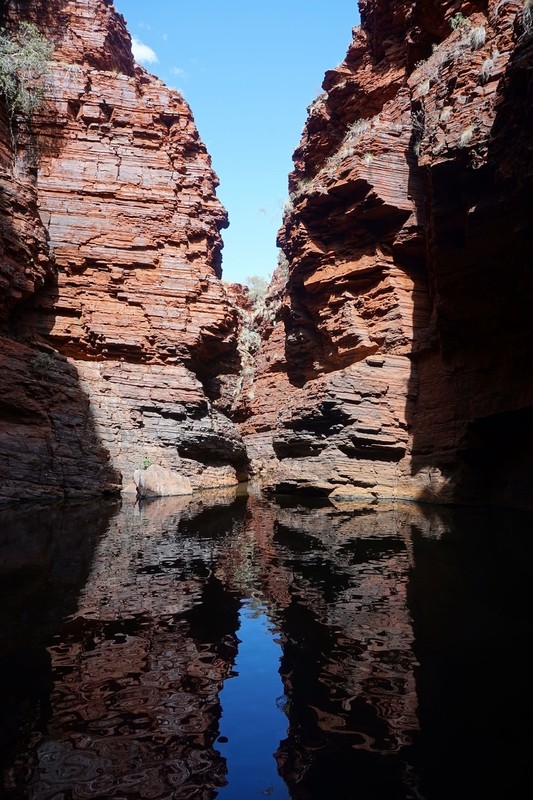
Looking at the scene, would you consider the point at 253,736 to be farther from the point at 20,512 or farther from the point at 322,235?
the point at 322,235

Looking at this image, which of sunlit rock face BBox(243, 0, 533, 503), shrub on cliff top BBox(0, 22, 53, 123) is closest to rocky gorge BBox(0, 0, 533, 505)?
sunlit rock face BBox(243, 0, 533, 503)

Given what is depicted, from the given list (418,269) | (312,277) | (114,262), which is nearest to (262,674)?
(418,269)

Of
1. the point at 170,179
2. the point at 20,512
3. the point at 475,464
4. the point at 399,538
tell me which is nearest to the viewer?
the point at 399,538

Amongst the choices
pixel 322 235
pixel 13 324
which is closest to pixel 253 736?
pixel 13 324

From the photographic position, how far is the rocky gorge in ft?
42.1

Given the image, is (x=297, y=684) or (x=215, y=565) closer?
(x=297, y=684)

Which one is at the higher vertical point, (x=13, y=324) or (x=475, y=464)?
(x=13, y=324)

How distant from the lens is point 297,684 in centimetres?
314

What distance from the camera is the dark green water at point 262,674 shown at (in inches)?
86.1

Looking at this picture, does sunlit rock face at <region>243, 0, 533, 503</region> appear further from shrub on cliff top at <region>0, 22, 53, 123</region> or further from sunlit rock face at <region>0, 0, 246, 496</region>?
shrub on cliff top at <region>0, 22, 53, 123</region>

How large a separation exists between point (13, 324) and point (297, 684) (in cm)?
1734

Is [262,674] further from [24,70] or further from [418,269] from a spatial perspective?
[24,70]

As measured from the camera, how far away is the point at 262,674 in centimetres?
330

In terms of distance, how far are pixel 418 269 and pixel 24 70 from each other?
59.2ft
